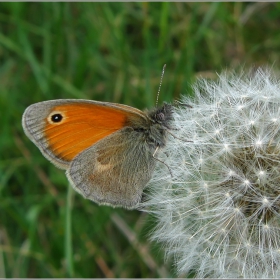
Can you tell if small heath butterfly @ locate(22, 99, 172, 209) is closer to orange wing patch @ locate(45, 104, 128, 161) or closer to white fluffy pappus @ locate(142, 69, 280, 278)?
orange wing patch @ locate(45, 104, 128, 161)

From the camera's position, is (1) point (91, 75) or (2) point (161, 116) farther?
(1) point (91, 75)

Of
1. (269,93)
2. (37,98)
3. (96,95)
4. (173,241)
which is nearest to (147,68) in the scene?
(96,95)

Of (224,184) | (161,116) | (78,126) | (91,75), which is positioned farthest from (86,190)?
(91,75)

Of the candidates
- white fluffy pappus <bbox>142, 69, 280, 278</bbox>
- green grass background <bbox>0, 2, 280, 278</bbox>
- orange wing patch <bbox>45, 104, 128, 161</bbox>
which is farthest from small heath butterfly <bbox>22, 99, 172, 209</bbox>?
green grass background <bbox>0, 2, 280, 278</bbox>

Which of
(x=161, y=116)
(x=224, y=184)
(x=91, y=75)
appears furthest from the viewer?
(x=91, y=75)

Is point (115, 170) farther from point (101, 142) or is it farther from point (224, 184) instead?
point (224, 184)

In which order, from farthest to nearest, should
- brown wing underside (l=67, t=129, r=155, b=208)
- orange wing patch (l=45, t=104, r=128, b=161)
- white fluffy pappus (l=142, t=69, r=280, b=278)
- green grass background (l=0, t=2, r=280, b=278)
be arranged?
green grass background (l=0, t=2, r=280, b=278) < brown wing underside (l=67, t=129, r=155, b=208) < orange wing patch (l=45, t=104, r=128, b=161) < white fluffy pappus (l=142, t=69, r=280, b=278)

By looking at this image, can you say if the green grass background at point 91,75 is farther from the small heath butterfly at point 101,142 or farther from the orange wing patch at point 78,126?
the orange wing patch at point 78,126

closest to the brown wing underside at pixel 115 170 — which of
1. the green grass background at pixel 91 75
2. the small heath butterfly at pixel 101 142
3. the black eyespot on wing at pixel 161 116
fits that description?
the small heath butterfly at pixel 101 142
